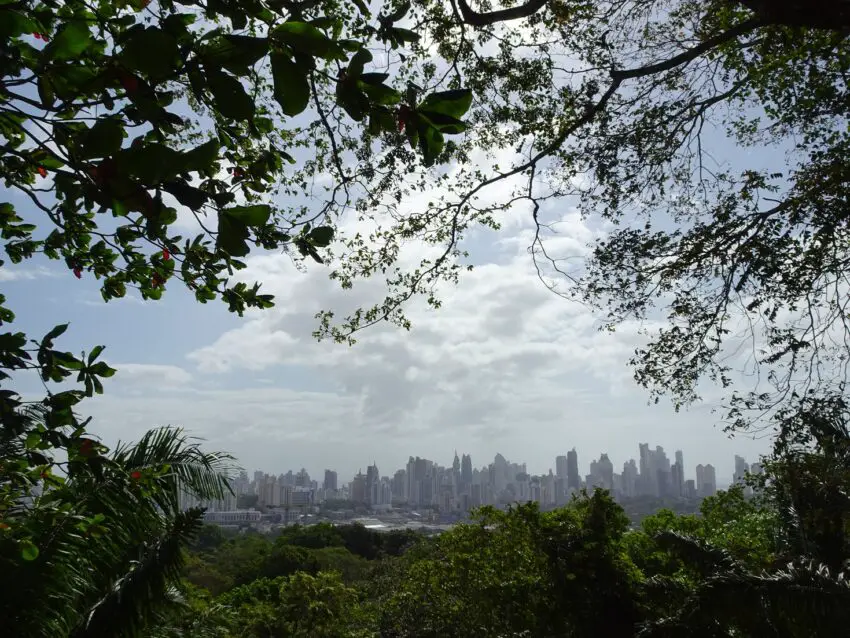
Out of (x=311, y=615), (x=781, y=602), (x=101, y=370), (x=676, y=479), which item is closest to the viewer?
(x=101, y=370)

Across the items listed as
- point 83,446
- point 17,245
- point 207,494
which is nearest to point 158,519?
point 207,494

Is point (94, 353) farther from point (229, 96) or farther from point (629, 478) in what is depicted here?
point (629, 478)

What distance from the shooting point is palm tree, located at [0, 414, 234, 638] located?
2.78 meters

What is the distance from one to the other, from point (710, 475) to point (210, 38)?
4619 centimetres

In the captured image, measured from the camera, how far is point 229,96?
99cm

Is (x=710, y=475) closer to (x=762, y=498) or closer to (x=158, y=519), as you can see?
(x=762, y=498)

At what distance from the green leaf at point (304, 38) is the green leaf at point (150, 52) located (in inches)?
6.3

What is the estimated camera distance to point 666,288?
18.6 feet

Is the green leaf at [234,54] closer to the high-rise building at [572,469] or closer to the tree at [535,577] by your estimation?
the tree at [535,577]

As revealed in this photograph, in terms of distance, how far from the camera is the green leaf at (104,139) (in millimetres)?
932

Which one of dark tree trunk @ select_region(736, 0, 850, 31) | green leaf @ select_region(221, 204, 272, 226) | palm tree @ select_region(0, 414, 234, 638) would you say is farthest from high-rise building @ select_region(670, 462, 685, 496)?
green leaf @ select_region(221, 204, 272, 226)

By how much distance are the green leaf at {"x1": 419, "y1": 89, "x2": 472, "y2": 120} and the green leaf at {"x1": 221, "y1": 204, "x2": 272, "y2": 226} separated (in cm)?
31

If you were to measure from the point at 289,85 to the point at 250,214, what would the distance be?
21 cm

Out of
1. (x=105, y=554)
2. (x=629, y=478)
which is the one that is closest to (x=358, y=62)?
(x=105, y=554)
